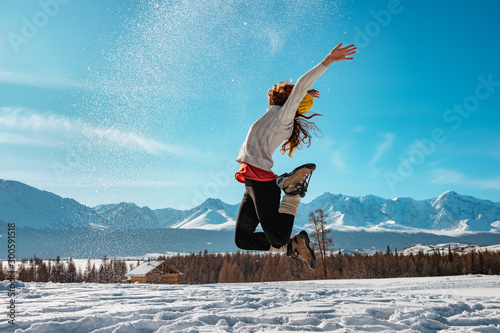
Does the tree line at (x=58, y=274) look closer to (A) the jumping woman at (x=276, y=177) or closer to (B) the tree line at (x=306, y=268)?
(B) the tree line at (x=306, y=268)

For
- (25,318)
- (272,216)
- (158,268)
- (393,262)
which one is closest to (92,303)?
(25,318)

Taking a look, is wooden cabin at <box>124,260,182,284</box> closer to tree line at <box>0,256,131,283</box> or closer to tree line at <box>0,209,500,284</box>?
tree line at <box>0,209,500,284</box>

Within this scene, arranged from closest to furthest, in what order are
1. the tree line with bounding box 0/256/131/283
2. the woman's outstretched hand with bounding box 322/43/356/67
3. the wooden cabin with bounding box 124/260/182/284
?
the woman's outstretched hand with bounding box 322/43/356/67 → the wooden cabin with bounding box 124/260/182/284 → the tree line with bounding box 0/256/131/283

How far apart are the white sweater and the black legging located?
25 cm

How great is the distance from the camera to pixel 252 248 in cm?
426

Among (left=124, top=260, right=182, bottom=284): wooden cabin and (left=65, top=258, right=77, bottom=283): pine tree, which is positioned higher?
(left=124, top=260, right=182, bottom=284): wooden cabin

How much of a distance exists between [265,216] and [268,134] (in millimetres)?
877

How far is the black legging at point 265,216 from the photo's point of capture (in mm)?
3883

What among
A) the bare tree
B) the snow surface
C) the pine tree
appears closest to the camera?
the bare tree

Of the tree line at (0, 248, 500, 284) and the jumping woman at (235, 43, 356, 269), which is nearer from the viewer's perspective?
the jumping woman at (235, 43, 356, 269)

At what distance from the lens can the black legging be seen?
3.88 metres

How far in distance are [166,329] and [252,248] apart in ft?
4.54

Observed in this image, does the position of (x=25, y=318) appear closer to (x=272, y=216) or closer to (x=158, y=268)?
(x=272, y=216)

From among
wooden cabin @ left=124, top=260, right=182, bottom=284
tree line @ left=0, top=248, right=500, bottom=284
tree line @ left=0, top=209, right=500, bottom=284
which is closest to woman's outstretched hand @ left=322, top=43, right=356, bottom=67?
wooden cabin @ left=124, top=260, right=182, bottom=284
